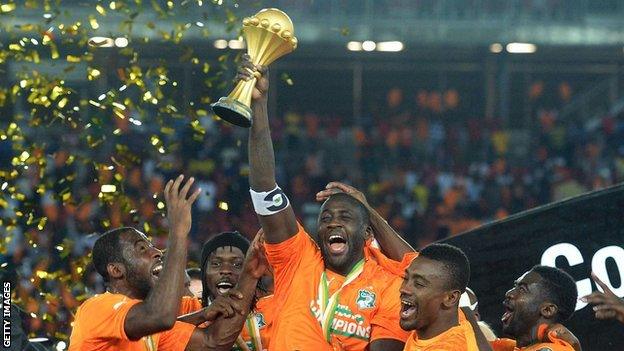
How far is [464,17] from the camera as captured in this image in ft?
73.3

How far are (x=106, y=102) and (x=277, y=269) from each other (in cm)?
221

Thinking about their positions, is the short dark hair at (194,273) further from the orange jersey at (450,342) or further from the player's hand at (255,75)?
Result: the orange jersey at (450,342)

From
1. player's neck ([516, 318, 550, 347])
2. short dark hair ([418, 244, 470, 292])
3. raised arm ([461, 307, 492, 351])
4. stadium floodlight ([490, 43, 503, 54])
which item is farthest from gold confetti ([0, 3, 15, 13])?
stadium floodlight ([490, 43, 503, 54])

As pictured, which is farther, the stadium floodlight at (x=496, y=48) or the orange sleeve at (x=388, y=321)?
the stadium floodlight at (x=496, y=48)

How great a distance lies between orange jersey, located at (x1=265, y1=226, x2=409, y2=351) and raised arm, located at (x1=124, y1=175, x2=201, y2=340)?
79 cm

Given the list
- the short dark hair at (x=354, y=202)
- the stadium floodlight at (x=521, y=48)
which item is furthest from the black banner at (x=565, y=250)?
the stadium floodlight at (x=521, y=48)

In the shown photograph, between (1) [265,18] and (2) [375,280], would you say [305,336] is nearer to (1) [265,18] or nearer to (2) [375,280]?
(2) [375,280]

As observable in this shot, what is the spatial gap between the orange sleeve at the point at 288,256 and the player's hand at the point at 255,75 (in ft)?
2.28

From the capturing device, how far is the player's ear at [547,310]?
6.06 m

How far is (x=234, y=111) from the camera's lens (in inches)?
208

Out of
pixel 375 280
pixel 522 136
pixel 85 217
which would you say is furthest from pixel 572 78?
pixel 375 280

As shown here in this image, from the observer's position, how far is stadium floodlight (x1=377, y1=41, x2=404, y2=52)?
2279 cm

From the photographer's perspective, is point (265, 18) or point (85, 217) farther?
point (85, 217)

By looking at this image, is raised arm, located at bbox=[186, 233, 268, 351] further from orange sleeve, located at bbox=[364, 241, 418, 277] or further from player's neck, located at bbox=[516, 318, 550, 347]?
player's neck, located at bbox=[516, 318, 550, 347]
